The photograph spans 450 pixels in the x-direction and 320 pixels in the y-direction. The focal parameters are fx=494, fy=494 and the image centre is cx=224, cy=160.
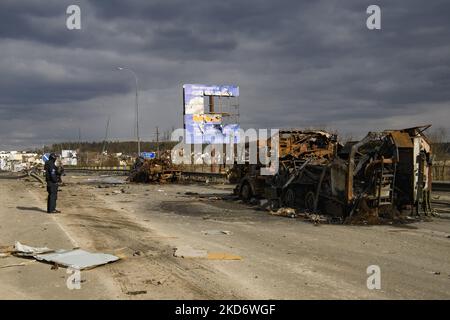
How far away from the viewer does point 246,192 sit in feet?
67.8

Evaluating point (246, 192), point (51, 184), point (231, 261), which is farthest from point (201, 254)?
point (246, 192)

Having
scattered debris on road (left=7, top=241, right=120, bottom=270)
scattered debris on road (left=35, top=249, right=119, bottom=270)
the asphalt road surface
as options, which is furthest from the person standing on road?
scattered debris on road (left=35, top=249, right=119, bottom=270)

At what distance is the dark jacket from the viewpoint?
15789mm

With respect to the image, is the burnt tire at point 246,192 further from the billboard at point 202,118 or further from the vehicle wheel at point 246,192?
the billboard at point 202,118

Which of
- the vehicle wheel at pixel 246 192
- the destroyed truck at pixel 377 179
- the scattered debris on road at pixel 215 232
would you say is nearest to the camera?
the scattered debris on road at pixel 215 232

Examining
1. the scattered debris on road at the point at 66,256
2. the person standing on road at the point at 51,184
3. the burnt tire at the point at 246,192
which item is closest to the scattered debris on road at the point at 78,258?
the scattered debris on road at the point at 66,256

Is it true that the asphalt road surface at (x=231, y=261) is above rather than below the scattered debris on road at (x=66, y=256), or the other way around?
below

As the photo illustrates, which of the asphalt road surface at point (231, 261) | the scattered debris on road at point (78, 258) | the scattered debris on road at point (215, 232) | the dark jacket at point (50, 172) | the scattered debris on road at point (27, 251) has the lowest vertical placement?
the scattered debris on road at point (215, 232)

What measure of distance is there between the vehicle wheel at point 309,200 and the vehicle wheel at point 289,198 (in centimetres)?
80

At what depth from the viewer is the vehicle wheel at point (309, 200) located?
1589 cm

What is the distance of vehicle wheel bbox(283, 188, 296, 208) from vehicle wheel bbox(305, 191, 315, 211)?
0.80 m

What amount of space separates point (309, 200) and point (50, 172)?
838 cm
